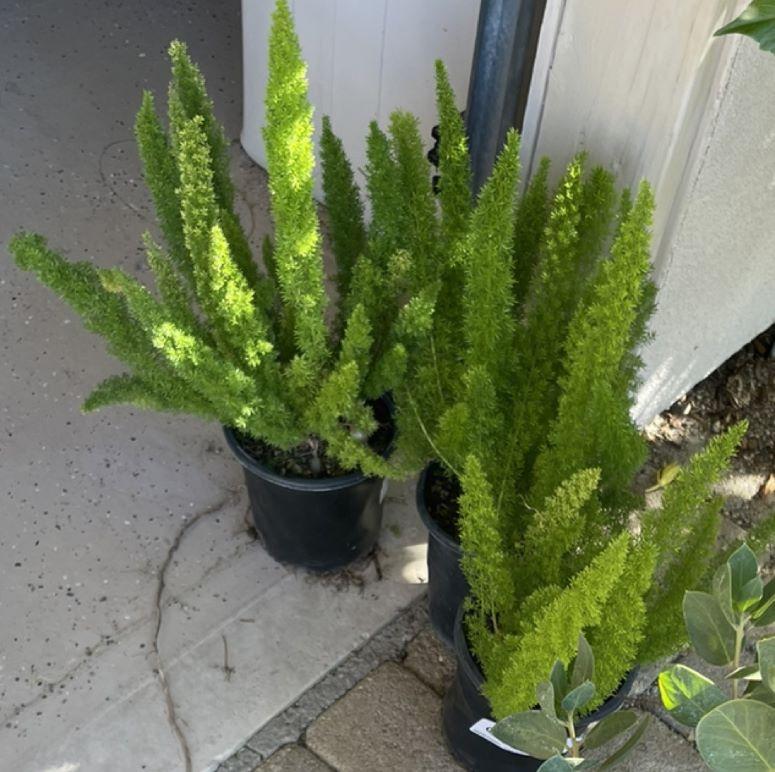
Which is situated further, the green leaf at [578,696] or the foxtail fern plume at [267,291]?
the foxtail fern plume at [267,291]

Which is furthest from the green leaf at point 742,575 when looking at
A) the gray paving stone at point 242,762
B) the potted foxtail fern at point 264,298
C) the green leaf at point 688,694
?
the gray paving stone at point 242,762

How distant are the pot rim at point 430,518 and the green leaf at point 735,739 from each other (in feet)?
2.74

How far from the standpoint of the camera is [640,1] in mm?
1529

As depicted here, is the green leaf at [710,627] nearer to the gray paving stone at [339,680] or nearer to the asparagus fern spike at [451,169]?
the asparagus fern spike at [451,169]

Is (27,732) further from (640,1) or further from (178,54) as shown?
(640,1)

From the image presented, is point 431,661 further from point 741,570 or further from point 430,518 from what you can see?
point 741,570

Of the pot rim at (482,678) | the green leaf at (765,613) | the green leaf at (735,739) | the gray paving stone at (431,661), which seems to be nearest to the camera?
the green leaf at (735,739)

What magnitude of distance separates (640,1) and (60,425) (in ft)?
5.13

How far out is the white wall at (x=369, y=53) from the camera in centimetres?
221

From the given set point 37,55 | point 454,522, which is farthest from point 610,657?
point 37,55

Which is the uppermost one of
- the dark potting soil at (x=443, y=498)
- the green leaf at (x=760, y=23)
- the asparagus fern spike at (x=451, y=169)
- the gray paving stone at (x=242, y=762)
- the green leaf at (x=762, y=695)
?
the green leaf at (x=760, y=23)

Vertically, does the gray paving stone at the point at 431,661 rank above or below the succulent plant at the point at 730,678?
below

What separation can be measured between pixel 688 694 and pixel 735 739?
104 mm

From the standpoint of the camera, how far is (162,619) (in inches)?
81.0
